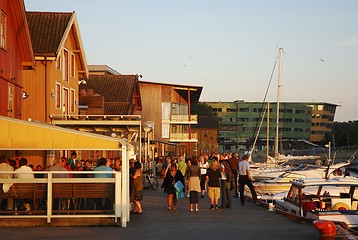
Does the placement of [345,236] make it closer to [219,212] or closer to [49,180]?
[49,180]

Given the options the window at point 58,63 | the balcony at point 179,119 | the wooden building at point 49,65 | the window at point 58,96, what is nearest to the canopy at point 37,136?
the wooden building at point 49,65

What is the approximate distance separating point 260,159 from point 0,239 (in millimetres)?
91976

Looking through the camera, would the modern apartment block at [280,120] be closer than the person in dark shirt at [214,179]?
No

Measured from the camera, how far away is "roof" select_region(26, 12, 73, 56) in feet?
129

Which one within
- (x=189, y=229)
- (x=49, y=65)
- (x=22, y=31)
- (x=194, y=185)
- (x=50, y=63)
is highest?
(x=22, y=31)

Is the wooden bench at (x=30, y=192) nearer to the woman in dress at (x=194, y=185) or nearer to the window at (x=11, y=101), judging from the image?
the woman in dress at (x=194, y=185)

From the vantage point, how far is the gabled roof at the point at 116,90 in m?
60.8

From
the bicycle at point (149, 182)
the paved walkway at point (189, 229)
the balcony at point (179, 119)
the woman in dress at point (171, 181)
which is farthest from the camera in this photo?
the balcony at point (179, 119)

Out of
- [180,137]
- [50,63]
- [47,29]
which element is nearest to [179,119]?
[180,137]

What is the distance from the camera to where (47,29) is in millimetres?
40656

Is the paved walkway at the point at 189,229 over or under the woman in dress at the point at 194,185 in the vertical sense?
under

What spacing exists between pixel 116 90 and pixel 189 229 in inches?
1787

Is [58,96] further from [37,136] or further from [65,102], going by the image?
[37,136]

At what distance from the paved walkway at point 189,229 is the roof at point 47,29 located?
660 inches
